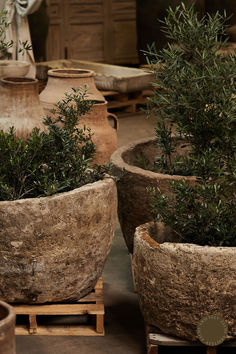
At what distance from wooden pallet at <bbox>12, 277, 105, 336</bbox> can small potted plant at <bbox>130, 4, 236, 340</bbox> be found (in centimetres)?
33

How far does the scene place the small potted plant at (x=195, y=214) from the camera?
2908mm

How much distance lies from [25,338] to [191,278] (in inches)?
36.2

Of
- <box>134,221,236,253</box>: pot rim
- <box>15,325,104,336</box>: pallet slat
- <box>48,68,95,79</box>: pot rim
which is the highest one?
<box>48,68,95,79</box>: pot rim

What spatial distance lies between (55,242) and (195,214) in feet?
2.12

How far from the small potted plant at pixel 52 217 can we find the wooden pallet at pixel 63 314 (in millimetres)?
42

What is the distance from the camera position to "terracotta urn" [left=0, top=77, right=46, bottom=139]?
453 cm

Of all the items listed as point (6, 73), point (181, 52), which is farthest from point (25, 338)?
point (6, 73)

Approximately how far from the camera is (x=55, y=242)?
321cm

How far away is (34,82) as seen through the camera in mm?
4566

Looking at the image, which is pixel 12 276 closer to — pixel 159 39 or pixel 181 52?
pixel 181 52

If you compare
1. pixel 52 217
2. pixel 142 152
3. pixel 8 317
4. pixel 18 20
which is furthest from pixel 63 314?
pixel 18 20

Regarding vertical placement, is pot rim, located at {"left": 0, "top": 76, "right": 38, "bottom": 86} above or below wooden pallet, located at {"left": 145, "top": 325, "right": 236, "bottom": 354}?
above

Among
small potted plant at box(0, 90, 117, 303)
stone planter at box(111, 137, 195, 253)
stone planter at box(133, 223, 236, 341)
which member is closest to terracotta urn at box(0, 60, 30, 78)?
stone planter at box(111, 137, 195, 253)

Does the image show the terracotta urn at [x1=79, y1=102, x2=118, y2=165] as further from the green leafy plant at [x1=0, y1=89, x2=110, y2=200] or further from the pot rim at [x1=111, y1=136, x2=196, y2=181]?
the green leafy plant at [x1=0, y1=89, x2=110, y2=200]
